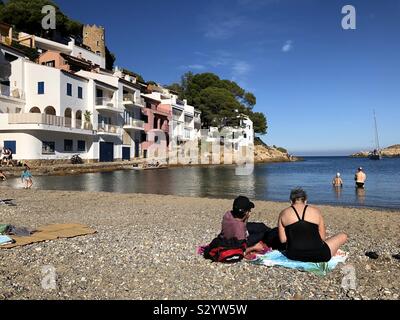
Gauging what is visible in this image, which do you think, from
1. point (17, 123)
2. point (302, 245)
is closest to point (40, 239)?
point (302, 245)

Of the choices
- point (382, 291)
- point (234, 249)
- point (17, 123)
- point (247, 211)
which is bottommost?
point (382, 291)

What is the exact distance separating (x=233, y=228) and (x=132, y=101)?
52.2 metres

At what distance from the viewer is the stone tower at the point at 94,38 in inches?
2970

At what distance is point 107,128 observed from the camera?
50.3 metres

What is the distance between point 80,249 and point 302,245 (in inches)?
164

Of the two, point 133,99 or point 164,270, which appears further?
point 133,99

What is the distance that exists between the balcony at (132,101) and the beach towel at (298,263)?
167 ft

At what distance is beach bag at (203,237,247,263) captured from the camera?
6.39 metres

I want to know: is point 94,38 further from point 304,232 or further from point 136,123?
point 304,232

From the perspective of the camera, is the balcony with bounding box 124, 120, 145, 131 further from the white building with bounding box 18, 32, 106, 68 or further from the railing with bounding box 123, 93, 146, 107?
the white building with bounding box 18, 32, 106, 68

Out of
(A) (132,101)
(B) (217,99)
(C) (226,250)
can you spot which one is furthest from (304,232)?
(B) (217,99)
